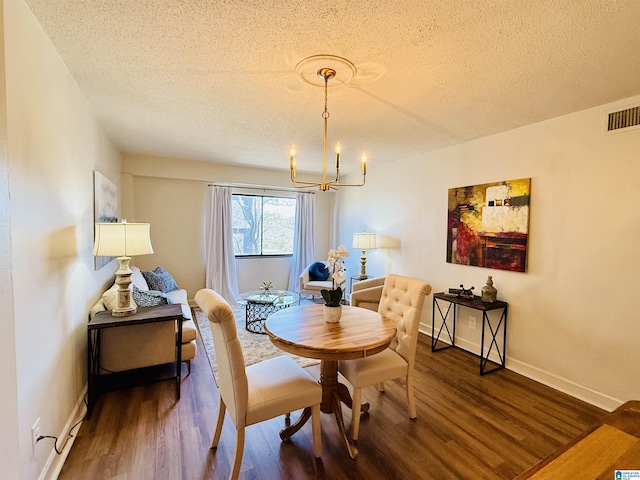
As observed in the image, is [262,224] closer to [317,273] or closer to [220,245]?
[220,245]

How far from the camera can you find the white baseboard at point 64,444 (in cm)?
167

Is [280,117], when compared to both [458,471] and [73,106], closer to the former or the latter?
[73,106]

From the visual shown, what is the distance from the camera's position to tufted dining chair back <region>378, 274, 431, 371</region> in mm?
2275

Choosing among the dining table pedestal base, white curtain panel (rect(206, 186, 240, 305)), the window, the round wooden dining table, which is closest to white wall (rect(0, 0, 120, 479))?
the round wooden dining table

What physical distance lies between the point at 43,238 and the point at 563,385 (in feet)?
13.3

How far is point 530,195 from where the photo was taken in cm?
293

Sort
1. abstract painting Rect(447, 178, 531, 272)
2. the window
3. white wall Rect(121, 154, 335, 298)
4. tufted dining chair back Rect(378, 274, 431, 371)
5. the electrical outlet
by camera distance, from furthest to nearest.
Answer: the window, white wall Rect(121, 154, 335, 298), abstract painting Rect(447, 178, 531, 272), tufted dining chair back Rect(378, 274, 431, 371), the electrical outlet

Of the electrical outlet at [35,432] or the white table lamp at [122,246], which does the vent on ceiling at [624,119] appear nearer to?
the white table lamp at [122,246]

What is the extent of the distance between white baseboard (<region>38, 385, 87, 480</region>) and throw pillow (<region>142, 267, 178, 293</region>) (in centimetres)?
186

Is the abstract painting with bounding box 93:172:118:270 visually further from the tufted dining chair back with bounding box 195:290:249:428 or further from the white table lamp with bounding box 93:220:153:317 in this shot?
the tufted dining chair back with bounding box 195:290:249:428

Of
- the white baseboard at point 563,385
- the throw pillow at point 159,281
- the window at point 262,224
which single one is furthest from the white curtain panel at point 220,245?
the white baseboard at point 563,385

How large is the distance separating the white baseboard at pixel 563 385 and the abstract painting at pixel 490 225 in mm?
954

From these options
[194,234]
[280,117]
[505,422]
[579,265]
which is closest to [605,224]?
[579,265]

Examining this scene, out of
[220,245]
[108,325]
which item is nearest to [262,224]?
[220,245]
